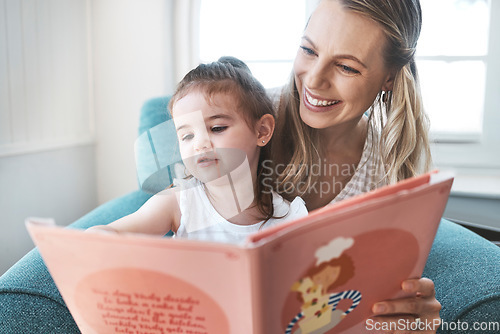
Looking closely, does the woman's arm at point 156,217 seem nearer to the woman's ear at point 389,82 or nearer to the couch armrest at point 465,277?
the woman's ear at point 389,82

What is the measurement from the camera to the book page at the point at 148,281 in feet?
1.52

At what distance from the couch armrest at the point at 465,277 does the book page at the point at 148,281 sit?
1.53 feet

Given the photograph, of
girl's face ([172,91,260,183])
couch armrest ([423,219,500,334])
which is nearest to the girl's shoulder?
girl's face ([172,91,260,183])

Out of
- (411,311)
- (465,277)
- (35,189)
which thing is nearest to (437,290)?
(465,277)

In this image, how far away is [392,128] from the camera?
2.61 ft

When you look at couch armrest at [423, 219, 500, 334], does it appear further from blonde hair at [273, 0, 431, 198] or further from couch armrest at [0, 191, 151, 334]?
couch armrest at [0, 191, 151, 334]

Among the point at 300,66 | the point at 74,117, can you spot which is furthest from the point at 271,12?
the point at 74,117

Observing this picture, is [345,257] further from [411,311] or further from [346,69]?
[346,69]

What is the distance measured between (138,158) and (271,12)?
442mm

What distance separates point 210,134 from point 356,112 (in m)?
0.28

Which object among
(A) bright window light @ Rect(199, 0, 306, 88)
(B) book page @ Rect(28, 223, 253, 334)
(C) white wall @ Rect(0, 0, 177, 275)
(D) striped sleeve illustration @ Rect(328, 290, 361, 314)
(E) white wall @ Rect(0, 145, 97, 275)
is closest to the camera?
(B) book page @ Rect(28, 223, 253, 334)

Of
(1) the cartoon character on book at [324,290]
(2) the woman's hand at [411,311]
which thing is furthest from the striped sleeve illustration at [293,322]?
(2) the woman's hand at [411,311]

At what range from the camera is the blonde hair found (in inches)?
29.3

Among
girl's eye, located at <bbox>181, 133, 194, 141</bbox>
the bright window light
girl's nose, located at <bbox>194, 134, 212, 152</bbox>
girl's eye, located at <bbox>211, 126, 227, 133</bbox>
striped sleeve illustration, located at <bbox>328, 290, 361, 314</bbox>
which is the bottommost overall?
striped sleeve illustration, located at <bbox>328, 290, 361, 314</bbox>
